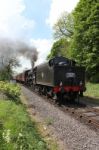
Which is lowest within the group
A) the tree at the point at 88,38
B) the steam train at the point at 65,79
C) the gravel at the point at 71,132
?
the gravel at the point at 71,132

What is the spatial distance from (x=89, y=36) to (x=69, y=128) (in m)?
26.2

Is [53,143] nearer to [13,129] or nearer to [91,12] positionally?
[13,129]

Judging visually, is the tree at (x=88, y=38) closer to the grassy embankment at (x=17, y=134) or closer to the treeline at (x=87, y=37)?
the treeline at (x=87, y=37)

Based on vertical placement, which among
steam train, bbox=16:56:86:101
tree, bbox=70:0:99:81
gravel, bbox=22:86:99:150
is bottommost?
gravel, bbox=22:86:99:150

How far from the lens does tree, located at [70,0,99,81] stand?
39531 millimetres

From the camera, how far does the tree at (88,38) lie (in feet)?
130

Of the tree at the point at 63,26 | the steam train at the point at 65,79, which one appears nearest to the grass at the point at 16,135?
the steam train at the point at 65,79

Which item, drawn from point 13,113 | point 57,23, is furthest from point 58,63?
point 57,23

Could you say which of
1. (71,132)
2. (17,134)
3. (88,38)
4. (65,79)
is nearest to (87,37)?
(88,38)

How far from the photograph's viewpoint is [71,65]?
2594cm

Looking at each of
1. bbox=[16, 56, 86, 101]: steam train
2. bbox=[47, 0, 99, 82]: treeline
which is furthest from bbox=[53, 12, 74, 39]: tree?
bbox=[16, 56, 86, 101]: steam train

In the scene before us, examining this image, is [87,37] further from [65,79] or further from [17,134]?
[17,134]

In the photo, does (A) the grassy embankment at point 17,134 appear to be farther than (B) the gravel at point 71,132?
No

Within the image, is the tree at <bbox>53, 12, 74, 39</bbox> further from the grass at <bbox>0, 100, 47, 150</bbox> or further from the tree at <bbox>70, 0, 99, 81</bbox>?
the grass at <bbox>0, 100, 47, 150</bbox>
